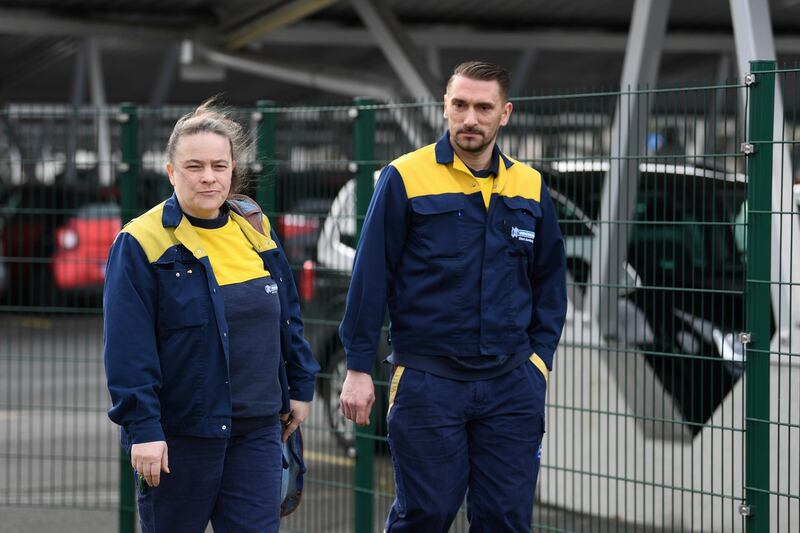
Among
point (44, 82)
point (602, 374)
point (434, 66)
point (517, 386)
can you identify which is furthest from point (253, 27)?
point (44, 82)

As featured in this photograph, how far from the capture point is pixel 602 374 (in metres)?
5.75

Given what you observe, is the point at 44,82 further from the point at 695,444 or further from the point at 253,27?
the point at 695,444

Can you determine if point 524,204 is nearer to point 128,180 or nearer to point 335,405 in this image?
point 335,405

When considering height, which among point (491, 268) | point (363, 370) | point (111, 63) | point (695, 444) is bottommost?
point (695, 444)

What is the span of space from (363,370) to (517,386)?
0.52m

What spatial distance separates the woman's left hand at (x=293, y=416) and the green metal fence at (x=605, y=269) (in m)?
1.55

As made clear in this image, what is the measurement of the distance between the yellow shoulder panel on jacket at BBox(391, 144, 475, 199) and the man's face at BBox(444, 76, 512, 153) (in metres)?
0.11

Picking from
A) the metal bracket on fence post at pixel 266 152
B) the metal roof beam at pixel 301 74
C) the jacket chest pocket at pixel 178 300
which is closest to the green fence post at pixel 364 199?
the metal bracket on fence post at pixel 266 152

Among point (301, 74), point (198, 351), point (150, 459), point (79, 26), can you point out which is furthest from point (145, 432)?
point (301, 74)

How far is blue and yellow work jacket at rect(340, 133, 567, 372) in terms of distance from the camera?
14.8 ft

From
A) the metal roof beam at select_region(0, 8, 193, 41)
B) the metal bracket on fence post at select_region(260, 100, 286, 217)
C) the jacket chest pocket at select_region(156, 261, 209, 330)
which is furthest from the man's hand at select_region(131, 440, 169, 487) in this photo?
the metal roof beam at select_region(0, 8, 193, 41)

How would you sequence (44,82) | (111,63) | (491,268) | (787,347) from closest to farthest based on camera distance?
1. (491,268)
2. (787,347)
3. (111,63)
4. (44,82)

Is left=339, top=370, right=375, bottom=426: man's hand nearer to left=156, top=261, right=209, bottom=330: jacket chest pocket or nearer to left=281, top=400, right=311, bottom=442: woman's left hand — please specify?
left=281, top=400, right=311, bottom=442: woman's left hand

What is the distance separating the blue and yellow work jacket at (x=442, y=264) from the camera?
4500 millimetres
